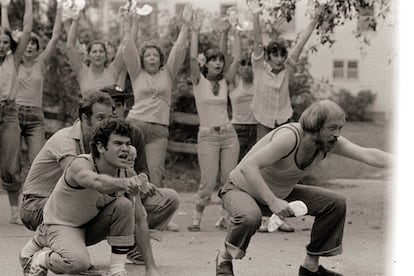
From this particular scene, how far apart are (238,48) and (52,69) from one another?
4.42 m

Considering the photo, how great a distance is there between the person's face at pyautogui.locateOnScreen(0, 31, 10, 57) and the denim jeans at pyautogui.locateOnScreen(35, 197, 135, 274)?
3188mm

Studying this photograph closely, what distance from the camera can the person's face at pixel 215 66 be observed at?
9.27 meters

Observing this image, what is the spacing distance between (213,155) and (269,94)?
76 cm

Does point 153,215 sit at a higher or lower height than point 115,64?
lower

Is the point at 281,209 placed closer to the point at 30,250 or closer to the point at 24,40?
the point at 30,250

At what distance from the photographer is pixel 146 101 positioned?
8953 mm

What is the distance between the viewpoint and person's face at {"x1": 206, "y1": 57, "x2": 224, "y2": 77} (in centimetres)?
927

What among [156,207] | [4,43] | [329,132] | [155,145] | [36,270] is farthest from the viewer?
[4,43]

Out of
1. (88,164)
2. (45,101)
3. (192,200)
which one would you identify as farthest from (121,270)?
(45,101)

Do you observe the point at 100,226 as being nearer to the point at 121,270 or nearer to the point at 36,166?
the point at 121,270

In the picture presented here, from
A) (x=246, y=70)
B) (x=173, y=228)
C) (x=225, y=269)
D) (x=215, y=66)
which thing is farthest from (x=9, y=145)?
(x=225, y=269)

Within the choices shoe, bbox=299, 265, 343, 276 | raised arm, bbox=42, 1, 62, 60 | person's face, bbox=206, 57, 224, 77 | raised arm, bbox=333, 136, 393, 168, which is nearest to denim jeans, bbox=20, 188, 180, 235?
shoe, bbox=299, 265, 343, 276

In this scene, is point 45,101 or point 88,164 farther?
point 45,101

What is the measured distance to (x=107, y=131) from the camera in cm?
589
